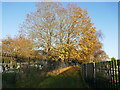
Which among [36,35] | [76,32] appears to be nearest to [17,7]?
[36,35]

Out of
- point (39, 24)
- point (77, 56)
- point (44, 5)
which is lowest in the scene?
point (77, 56)

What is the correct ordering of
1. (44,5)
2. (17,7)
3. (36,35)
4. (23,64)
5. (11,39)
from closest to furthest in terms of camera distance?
(23,64)
(17,7)
(36,35)
(44,5)
(11,39)

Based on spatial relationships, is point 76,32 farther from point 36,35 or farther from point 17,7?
point 17,7

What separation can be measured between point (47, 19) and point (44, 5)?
1.70 metres

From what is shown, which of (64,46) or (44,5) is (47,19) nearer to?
(44,5)

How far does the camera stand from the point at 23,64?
327 inches

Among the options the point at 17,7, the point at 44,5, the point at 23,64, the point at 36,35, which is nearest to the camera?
the point at 23,64

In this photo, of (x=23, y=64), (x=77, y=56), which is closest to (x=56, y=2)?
(x=77, y=56)

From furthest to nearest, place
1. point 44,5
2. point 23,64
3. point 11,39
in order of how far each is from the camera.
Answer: point 11,39
point 44,5
point 23,64

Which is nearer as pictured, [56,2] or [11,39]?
[56,2]

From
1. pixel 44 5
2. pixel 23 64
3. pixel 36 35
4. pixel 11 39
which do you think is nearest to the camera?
pixel 23 64

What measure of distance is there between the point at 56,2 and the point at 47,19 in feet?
7.30

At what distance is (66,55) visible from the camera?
17406mm

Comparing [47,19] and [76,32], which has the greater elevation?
[47,19]
